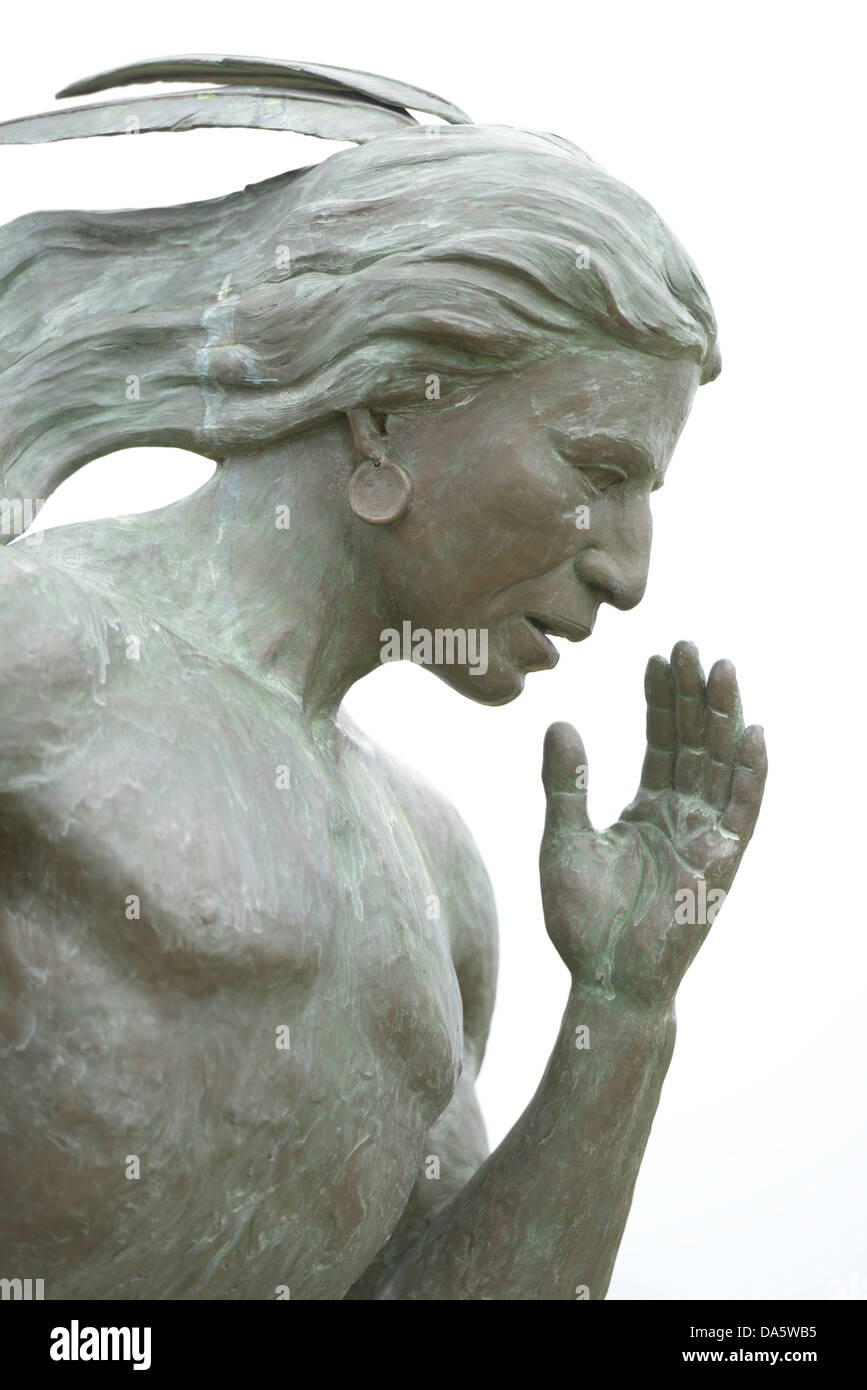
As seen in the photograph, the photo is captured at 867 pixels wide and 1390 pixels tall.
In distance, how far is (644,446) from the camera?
197 cm

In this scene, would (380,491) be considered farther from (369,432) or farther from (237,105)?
(237,105)

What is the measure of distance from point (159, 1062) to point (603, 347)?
2.64ft

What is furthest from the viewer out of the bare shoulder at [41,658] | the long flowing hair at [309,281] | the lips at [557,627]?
the lips at [557,627]

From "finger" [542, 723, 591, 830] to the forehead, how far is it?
347 mm

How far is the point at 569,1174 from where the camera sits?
216cm

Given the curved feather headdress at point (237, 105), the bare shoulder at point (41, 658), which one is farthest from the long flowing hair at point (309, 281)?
the bare shoulder at point (41, 658)

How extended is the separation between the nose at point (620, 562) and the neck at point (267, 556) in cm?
22

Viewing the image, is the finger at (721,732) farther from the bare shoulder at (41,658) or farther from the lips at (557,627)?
the bare shoulder at (41,658)

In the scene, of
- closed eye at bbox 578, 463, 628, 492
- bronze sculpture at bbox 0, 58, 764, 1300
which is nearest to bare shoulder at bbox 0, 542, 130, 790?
bronze sculpture at bbox 0, 58, 764, 1300

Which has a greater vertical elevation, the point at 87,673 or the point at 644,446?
the point at 644,446

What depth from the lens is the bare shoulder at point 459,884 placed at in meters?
2.32
